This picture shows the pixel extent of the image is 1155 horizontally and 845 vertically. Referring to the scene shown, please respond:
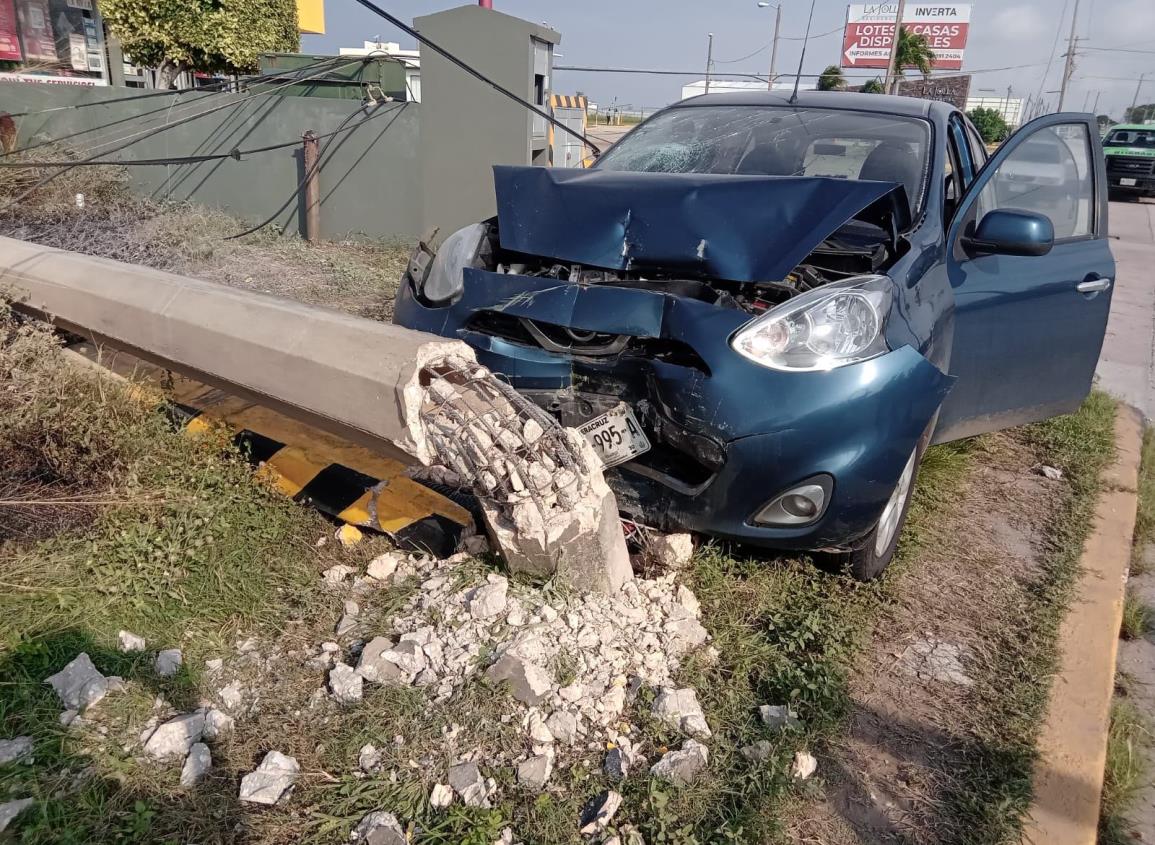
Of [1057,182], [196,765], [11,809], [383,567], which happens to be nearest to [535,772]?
[196,765]

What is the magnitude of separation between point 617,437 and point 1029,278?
2.12 m

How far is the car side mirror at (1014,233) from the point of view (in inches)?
128

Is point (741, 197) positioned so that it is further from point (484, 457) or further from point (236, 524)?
point (236, 524)

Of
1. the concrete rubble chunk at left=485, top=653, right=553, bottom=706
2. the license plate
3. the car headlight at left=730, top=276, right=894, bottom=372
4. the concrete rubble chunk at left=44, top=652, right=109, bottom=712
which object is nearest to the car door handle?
the car headlight at left=730, top=276, right=894, bottom=372

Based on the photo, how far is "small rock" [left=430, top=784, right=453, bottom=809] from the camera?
6.68 ft

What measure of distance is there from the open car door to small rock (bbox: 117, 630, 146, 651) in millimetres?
2954

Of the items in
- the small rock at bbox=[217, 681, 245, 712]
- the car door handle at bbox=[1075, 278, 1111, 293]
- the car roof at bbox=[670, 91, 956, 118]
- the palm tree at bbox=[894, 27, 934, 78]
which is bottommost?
the small rock at bbox=[217, 681, 245, 712]

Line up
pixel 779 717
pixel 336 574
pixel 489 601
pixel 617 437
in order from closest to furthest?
pixel 779 717 → pixel 489 601 → pixel 617 437 → pixel 336 574

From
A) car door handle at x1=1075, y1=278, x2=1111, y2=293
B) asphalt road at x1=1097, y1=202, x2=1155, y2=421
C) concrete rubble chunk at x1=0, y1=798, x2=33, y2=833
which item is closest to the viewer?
concrete rubble chunk at x1=0, y1=798, x2=33, y2=833

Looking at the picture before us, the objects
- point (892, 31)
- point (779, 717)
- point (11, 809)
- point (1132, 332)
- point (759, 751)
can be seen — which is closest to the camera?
point (11, 809)

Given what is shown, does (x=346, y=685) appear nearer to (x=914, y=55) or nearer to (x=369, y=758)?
(x=369, y=758)

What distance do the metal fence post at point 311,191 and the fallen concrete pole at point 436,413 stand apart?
6.09m

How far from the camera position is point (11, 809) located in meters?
1.89

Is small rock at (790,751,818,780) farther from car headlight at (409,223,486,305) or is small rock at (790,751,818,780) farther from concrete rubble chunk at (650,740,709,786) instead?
car headlight at (409,223,486,305)
